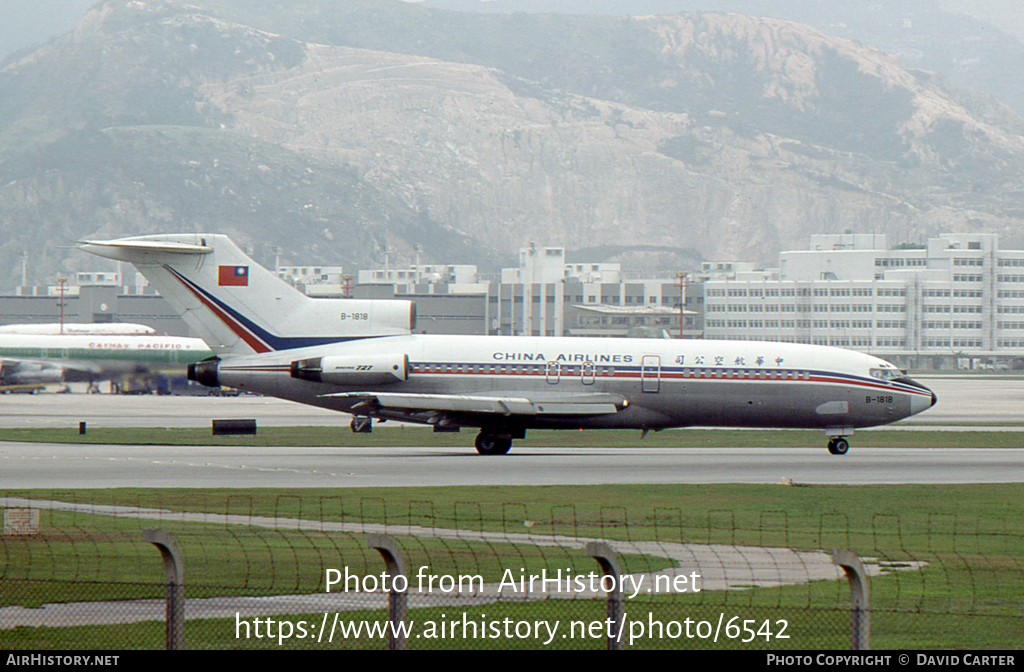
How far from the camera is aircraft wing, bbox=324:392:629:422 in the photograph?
1868 inches

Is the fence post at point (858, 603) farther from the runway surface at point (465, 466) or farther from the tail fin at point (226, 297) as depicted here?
the tail fin at point (226, 297)

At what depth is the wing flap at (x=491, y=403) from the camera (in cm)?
4741

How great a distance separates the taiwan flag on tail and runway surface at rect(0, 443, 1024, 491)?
613cm

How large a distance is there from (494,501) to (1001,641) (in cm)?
1740

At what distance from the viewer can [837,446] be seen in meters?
51.6

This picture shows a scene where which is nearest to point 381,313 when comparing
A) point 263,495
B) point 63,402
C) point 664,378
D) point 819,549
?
point 664,378

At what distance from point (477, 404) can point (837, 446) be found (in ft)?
46.7

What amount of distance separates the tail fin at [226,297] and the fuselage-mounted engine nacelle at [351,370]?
138 cm

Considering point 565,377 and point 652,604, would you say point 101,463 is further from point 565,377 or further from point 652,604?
point 652,604

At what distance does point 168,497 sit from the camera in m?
32.4

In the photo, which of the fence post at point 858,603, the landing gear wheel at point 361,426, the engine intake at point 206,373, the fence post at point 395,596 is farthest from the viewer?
the landing gear wheel at point 361,426


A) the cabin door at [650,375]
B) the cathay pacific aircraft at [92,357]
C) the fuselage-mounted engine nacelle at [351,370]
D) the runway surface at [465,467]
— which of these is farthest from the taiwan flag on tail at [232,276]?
the cathay pacific aircraft at [92,357]

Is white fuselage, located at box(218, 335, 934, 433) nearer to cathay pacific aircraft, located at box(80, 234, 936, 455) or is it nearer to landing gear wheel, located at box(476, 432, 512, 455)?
cathay pacific aircraft, located at box(80, 234, 936, 455)

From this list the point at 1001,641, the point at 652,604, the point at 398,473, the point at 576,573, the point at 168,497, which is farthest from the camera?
the point at 398,473
